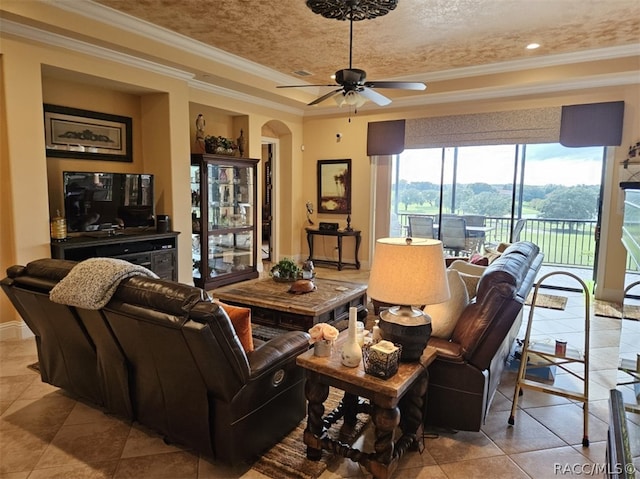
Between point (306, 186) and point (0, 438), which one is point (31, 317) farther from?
point (306, 186)

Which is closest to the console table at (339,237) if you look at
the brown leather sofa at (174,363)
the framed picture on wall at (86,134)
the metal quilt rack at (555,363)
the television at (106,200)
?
the television at (106,200)

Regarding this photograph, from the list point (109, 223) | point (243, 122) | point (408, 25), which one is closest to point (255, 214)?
point (243, 122)

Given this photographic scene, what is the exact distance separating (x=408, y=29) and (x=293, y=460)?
4.09 meters

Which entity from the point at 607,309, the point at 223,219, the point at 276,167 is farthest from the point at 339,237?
the point at 607,309

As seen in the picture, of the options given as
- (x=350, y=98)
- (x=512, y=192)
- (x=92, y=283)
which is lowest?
(x=92, y=283)

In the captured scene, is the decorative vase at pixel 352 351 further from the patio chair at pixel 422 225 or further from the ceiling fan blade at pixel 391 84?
the patio chair at pixel 422 225

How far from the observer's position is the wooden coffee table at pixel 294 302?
3.48 meters

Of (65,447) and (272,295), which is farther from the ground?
(272,295)

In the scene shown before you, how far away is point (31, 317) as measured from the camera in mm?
2543

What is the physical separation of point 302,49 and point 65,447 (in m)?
4.40

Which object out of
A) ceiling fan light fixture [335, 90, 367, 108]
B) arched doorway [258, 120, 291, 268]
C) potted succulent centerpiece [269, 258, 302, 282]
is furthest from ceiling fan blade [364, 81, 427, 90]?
arched doorway [258, 120, 291, 268]

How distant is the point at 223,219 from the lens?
6.00 metres

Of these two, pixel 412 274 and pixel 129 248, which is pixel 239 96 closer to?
pixel 129 248

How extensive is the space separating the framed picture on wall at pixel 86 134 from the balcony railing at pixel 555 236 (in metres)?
4.52
